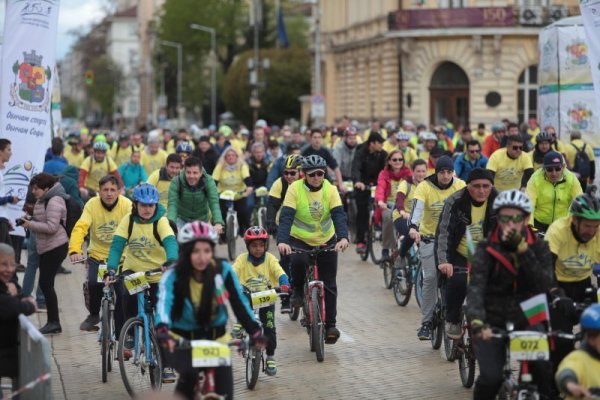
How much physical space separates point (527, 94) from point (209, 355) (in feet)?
166

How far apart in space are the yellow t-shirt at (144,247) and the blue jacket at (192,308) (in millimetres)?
2869

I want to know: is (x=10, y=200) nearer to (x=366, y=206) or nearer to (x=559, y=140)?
(x=366, y=206)

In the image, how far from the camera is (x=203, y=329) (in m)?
8.33

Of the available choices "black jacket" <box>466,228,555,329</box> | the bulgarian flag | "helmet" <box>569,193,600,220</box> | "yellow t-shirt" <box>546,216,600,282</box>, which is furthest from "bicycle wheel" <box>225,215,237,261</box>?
the bulgarian flag

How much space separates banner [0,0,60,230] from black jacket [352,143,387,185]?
6617 mm

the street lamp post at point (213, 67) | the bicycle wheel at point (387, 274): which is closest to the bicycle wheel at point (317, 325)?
the bicycle wheel at point (387, 274)

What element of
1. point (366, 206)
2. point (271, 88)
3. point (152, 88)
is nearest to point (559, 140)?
point (366, 206)

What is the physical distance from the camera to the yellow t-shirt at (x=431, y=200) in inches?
516

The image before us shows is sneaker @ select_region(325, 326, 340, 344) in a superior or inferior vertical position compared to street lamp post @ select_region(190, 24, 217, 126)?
inferior

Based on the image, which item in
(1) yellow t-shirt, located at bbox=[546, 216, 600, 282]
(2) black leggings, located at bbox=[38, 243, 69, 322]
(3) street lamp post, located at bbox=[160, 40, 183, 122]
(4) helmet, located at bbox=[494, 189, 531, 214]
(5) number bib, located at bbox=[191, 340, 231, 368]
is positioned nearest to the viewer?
(5) number bib, located at bbox=[191, 340, 231, 368]

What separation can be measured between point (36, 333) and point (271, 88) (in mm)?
72446

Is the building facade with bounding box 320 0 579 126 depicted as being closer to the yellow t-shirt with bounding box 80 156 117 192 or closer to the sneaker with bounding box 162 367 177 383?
the yellow t-shirt with bounding box 80 156 117 192

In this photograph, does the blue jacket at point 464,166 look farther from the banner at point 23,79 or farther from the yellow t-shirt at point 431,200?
the banner at point 23,79

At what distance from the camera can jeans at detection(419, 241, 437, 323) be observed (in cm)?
1275
